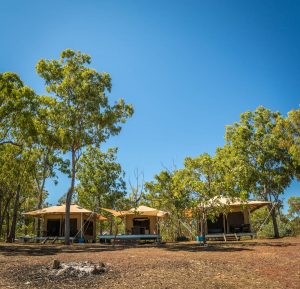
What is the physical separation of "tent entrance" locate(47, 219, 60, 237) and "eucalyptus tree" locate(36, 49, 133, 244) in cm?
1062

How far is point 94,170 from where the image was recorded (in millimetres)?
38250

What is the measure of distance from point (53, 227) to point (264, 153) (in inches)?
876

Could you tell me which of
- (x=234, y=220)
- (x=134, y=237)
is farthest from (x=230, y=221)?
(x=134, y=237)

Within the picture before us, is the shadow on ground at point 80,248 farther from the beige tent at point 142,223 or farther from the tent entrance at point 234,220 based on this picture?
the tent entrance at point 234,220

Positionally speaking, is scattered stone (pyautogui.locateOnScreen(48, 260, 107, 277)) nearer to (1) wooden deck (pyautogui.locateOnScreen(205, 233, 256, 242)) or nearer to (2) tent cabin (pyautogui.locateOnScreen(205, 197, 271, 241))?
(2) tent cabin (pyautogui.locateOnScreen(205, 197, 271, 241))

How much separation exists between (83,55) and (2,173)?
12.0m

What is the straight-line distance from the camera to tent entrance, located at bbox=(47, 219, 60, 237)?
3093 cm

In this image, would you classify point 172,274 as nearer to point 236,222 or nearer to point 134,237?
point 134,237

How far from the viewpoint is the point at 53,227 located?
3111cm

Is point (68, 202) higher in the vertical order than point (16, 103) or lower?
Answer: lower

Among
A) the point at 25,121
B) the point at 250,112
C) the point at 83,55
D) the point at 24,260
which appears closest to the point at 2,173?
the point at 25,121

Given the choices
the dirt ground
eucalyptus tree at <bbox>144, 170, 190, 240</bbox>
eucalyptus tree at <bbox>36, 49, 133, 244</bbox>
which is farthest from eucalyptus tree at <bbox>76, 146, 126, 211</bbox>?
the dirt ground

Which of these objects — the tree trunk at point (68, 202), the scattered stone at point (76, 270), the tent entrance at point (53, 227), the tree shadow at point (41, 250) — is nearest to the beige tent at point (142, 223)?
the tent entrance at point (53, 227)

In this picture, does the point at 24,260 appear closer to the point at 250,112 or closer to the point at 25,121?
the point at 25,121
